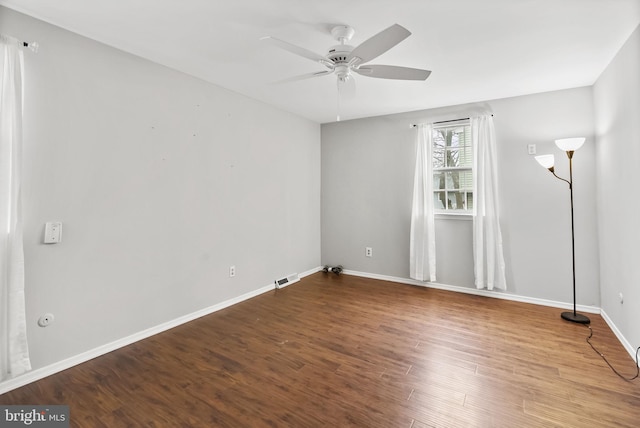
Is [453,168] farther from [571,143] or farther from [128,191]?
[128,191]

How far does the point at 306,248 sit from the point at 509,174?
3022mm

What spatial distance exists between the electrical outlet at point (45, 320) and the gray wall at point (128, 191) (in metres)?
0.04

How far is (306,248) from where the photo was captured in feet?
15.5

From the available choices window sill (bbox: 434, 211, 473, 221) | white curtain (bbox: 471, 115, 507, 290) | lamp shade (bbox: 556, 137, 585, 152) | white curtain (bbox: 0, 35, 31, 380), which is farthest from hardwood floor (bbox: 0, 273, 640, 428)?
lamp shade (bbox: 556, 137, 585, 152)

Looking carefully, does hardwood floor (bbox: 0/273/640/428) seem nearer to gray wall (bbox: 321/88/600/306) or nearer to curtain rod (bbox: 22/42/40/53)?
gray wall (bbox: 321/88/600/306)

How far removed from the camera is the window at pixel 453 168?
3.89 meters

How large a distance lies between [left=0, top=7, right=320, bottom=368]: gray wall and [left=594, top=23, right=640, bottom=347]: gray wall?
3572mm

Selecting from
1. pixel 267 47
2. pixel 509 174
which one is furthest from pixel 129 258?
pixel 509 174

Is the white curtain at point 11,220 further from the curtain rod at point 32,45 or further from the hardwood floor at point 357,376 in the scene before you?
the hardwood floor at point 357,376

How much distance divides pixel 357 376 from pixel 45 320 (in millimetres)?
2255

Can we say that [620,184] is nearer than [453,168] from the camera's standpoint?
Yes

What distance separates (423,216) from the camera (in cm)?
405

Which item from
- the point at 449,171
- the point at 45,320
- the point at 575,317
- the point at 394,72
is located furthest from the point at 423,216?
the point at 45,320

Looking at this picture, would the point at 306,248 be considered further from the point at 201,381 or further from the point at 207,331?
the point at 201,381
